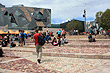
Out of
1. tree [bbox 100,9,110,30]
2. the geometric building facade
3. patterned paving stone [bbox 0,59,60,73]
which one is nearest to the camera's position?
patterned paving stone [bbox 0,59,60,73]

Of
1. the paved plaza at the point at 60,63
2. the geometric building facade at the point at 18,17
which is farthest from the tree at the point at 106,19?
the paved plaza at the point at 60,63

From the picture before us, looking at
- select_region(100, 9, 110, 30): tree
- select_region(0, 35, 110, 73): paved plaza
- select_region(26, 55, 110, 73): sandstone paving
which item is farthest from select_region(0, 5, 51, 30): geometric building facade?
select_region(26, 55, 110, 73): sandstone paving

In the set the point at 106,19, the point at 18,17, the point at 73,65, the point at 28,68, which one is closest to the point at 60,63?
the point at 73,65

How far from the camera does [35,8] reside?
6019 cm

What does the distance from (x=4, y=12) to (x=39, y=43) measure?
185 ft

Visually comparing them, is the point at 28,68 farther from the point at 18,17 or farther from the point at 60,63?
the point at 18,17

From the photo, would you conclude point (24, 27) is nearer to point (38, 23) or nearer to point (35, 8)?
point (38, 23)

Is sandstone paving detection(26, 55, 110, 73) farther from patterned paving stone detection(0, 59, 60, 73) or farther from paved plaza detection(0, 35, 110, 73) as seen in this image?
patterned paving stone detection(0, 59, 60, 73)

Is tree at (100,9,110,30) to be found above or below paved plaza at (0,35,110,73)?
above

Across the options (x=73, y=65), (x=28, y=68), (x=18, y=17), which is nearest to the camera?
(x=28, y=68)

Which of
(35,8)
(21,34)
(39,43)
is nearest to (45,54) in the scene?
(39,43)

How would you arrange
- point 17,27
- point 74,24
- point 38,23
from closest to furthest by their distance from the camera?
point 17,27 → point 38,23 → point 74,24

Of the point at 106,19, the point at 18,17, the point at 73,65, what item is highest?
the point at 18,17

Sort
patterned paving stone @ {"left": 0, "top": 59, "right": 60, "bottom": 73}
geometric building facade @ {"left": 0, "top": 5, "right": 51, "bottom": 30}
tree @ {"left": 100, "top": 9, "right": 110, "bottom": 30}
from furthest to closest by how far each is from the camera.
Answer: geometric building facade @ {"left": 0, "top": 5, "right": 51, "bottom": 30}
tree @ {"left": 100, "top": 9, "right": 110, "bottom": 30}
patterned paving stone @ {"left": 0, "top": 59, "right": 60, "bottom": 73}
